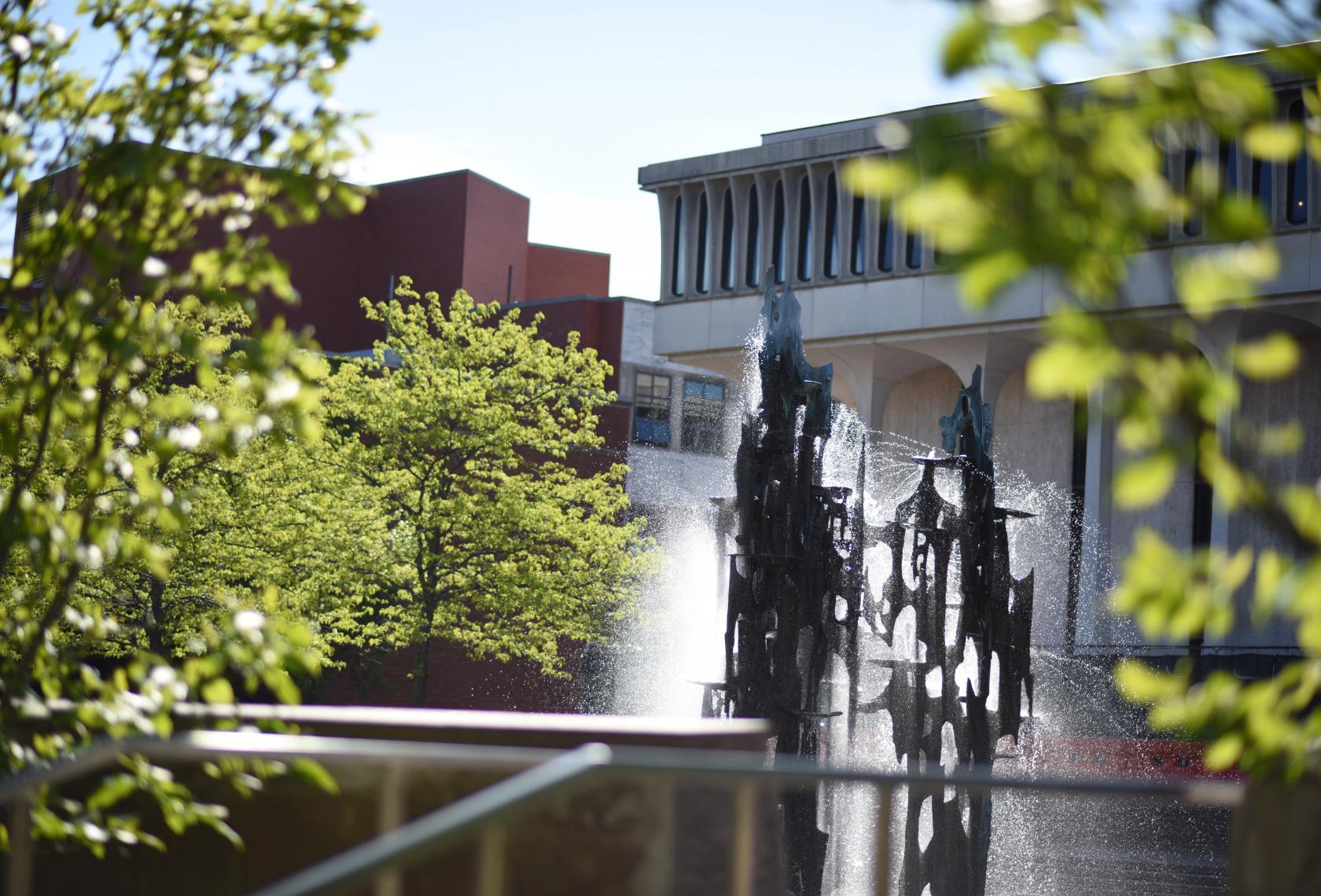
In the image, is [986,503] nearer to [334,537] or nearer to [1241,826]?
[1241,826]

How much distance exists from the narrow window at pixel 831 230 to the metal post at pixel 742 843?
134ft

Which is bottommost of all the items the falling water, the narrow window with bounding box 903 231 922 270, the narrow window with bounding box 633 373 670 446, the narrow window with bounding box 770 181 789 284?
the falling water

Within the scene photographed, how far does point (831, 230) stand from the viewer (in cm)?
4428

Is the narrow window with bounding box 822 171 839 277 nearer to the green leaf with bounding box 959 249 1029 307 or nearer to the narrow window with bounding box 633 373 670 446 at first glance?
the narrow window with bounding box 633 373 670 446

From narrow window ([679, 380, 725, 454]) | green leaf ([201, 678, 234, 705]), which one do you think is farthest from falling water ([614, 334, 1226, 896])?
green leaf ([201, 678, 234, 705])

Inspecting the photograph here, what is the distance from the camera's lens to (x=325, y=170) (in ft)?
15.4

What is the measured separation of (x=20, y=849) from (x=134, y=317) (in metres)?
1.47

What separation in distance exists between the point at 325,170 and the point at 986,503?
10978 millimetres

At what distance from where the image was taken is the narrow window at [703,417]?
54.8m

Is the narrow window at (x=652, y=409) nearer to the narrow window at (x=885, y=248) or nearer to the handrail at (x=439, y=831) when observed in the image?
the narrow window at (x=885, y=248)

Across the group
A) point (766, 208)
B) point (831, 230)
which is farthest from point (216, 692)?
point (766, 208)

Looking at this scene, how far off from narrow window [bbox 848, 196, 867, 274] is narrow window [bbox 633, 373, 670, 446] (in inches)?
431

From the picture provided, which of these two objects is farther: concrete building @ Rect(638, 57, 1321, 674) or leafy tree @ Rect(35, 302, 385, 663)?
concrete building @ Rect(638, 57, 1321, 674)

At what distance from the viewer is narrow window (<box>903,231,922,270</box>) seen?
1668 inches
